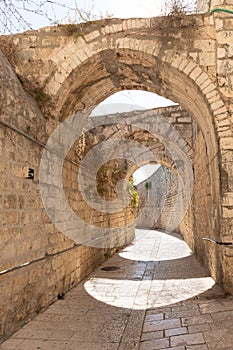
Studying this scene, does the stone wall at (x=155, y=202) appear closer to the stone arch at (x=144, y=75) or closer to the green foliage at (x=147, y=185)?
the green foliage at (x=147, y=185)

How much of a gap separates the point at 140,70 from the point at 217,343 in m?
3.84

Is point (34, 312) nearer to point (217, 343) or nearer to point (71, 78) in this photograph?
point (217, 343)

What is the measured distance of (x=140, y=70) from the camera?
4859mm

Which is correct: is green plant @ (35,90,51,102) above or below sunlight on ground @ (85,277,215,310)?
above

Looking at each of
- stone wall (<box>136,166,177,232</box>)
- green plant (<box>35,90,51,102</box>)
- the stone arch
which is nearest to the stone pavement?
the stone arch

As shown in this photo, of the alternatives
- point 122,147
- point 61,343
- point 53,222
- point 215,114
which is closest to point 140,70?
point 215,114

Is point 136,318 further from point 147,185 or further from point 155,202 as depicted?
point 147,185

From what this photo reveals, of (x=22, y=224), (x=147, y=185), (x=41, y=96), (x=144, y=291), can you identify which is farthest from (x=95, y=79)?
(x=147, y=185)

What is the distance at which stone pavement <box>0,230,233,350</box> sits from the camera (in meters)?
2.79

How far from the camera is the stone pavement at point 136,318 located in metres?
2.79

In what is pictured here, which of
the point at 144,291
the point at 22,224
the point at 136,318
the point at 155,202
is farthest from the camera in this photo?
the point at 155,202

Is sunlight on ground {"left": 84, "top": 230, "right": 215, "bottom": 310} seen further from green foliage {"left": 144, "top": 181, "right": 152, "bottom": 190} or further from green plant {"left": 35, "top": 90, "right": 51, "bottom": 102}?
green foliage {"left": 144, "top": 181, "right": 152, "bottom": 190}

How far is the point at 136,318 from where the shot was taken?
352cm

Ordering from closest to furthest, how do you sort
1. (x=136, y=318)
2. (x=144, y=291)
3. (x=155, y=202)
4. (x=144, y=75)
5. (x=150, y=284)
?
(x=136, y=318) → (x=144, y=291) → (x=144, y=75) → (x=150, y=284) → (x=155, y=202)
